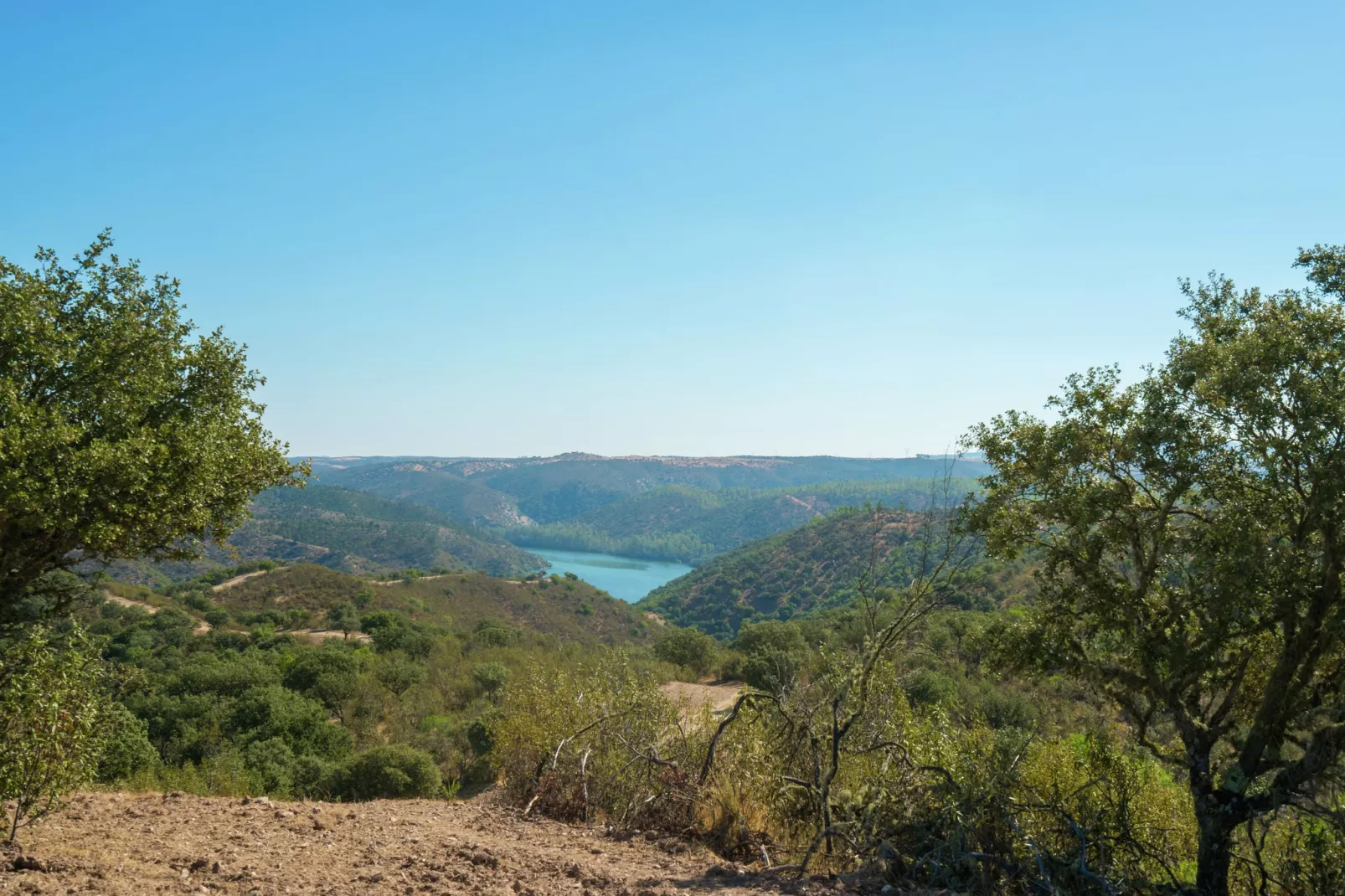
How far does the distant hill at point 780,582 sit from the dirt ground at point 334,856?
7325 centimetres

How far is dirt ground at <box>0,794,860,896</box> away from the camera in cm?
573

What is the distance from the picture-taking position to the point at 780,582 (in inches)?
3969

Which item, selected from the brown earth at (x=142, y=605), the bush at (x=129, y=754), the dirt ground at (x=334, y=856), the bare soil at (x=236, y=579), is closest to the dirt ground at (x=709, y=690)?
the bush at (x=129, y=754)

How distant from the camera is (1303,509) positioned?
647cm

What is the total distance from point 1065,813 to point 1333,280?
572cm

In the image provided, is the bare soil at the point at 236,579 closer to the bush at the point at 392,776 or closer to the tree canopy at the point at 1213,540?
the bush at the point at 392,776

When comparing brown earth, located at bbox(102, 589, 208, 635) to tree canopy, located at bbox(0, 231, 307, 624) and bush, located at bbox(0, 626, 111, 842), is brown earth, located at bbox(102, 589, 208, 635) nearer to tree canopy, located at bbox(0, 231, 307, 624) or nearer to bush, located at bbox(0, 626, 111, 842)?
tree canopy, located at bbox(0, 231, 307, 624)

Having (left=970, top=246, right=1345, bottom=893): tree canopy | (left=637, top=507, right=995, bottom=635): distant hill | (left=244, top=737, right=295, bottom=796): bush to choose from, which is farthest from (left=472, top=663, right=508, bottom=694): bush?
(left=637, top=507, right=995, bottom=635): distant hill

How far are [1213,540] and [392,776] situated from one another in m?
18.1

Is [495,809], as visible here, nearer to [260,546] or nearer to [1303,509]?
[1303,509]

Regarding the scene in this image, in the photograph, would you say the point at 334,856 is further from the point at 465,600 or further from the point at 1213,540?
the point at 465,600

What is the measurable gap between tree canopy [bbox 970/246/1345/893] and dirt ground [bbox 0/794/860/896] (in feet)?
13.4

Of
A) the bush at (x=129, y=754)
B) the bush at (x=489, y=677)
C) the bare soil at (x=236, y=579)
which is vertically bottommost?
the bare soil at (x=236, y=579)

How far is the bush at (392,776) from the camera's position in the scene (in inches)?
719
